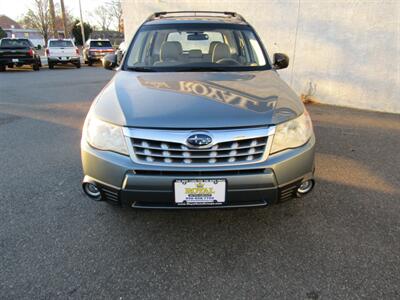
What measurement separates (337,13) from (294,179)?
19.7 ft

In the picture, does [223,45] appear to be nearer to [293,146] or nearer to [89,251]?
[293,146]

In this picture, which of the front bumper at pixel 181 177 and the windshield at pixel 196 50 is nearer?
the front bumper at pixel 181 177

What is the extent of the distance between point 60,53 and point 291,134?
742 inches

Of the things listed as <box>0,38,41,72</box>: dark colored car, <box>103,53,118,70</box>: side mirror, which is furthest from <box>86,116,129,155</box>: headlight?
<box>0,38,41,72</box>: dark colored car

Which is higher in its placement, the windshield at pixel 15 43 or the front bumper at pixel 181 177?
the windshield at pixel 15 43

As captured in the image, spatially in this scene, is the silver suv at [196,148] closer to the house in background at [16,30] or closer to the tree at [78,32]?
the tree at [78,32]

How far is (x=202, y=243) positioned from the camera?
8.04 ft

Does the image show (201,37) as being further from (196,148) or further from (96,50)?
(96,50)

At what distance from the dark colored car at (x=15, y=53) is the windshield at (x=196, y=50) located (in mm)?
15187

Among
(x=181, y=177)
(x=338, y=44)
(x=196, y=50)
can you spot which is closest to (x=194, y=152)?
(x=181, y=177)

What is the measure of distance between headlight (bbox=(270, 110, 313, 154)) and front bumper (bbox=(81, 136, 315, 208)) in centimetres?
5

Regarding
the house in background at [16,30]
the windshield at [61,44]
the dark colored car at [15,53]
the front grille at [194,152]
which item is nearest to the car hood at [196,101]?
the front grille at [194,152]

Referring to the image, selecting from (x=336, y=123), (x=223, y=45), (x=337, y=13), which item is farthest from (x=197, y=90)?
(x=337, y=13)

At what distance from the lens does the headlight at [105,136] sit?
6.96 feet
